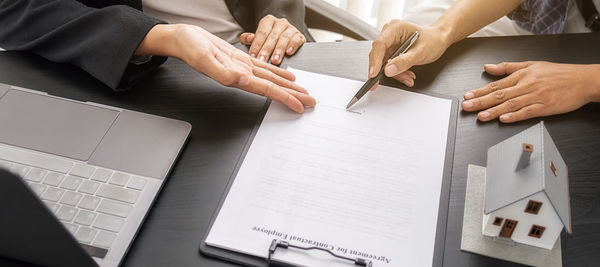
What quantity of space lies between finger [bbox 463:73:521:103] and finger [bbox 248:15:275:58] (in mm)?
412

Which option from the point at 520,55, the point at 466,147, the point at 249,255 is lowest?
the point at 249,255

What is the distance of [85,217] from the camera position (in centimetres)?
65

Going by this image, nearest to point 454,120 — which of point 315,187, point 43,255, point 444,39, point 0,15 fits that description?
point 444,39

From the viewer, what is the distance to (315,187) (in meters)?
0.70

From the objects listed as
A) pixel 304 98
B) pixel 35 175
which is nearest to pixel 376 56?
pixel 304 98

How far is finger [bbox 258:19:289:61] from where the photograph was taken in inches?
36.4

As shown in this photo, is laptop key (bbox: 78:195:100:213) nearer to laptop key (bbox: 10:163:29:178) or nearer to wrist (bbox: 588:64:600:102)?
laptop key (bbox: 10:163:29:178)

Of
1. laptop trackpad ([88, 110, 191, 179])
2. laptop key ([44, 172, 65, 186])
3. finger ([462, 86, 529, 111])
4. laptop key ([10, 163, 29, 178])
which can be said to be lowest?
laptop key ([44, 172, 65, 186])

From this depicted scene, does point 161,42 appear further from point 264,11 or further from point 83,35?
point 264,11

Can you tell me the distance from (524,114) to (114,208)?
685mm

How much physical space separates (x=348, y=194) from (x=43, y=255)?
411mm

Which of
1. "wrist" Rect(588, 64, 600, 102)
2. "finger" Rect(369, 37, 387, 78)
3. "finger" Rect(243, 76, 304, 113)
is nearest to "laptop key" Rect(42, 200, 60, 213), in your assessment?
"finger" Rect(243, 76, 304, 113)

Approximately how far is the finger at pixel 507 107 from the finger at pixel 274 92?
319 mm

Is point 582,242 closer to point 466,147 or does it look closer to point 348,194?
point 466,147
